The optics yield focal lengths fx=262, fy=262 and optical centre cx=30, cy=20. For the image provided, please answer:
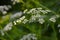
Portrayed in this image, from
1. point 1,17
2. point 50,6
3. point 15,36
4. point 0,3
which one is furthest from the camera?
point 0,3

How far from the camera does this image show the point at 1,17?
4480 mm

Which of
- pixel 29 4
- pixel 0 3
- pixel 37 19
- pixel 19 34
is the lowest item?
pixel 37 19

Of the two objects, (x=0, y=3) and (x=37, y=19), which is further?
(x=0, y=3)

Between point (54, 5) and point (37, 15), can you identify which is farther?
point (54, 5)

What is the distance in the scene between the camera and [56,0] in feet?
13.0

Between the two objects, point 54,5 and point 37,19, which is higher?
point 54,5

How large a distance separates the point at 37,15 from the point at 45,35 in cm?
133

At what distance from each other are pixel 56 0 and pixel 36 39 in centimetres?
108

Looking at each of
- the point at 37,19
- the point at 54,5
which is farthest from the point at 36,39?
the point at 54,5

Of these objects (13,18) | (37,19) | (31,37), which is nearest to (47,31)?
(13,18)

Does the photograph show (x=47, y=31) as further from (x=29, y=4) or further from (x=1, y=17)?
(x=1, y=17)

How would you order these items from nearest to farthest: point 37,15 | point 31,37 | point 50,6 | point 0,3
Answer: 1. point 37,15
2. point 31,37
3. point 50,6
4. point 0,3

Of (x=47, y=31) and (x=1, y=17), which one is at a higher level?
(x=1, y=17)

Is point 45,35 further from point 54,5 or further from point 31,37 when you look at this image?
point 31,37
